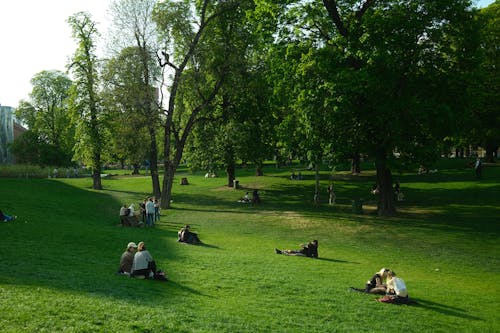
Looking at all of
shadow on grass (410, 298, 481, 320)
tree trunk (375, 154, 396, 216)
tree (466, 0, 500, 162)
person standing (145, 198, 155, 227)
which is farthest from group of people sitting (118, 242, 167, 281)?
tree (466, 0, 500, 162)

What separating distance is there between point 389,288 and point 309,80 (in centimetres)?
2077

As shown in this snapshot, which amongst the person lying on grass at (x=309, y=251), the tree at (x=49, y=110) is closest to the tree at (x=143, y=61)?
the person lying on grass at (x=309, y=251)

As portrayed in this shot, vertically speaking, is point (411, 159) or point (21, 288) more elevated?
point (411, 159)

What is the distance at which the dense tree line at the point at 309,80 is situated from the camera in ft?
99.0

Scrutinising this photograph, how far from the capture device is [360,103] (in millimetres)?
32156

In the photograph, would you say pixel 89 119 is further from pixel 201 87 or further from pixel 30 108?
pixel 30 108

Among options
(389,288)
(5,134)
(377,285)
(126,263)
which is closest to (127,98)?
(126,263)

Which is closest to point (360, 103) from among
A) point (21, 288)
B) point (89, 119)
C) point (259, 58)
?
point (259, 58)

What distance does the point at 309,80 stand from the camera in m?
32.9

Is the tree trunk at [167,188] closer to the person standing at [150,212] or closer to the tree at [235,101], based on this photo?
the tree at [235,101]

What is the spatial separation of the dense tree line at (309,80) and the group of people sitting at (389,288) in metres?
16.0

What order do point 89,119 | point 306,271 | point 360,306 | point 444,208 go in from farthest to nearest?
point 89,119 < point 444,208 < point 306,271 < point 360,306

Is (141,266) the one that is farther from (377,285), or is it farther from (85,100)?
(85,100)

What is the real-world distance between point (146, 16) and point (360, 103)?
2119cm
